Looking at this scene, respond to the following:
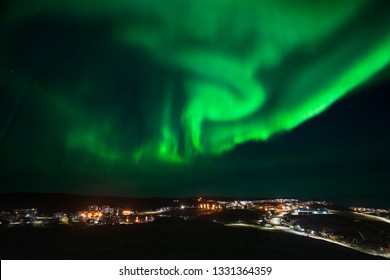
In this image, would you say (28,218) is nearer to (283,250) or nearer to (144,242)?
(144,242)

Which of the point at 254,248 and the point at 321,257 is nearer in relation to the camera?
the point at 321,257

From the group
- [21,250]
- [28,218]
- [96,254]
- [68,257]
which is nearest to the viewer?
[68,257]

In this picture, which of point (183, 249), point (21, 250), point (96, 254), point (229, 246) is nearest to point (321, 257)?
point (229, 246)
